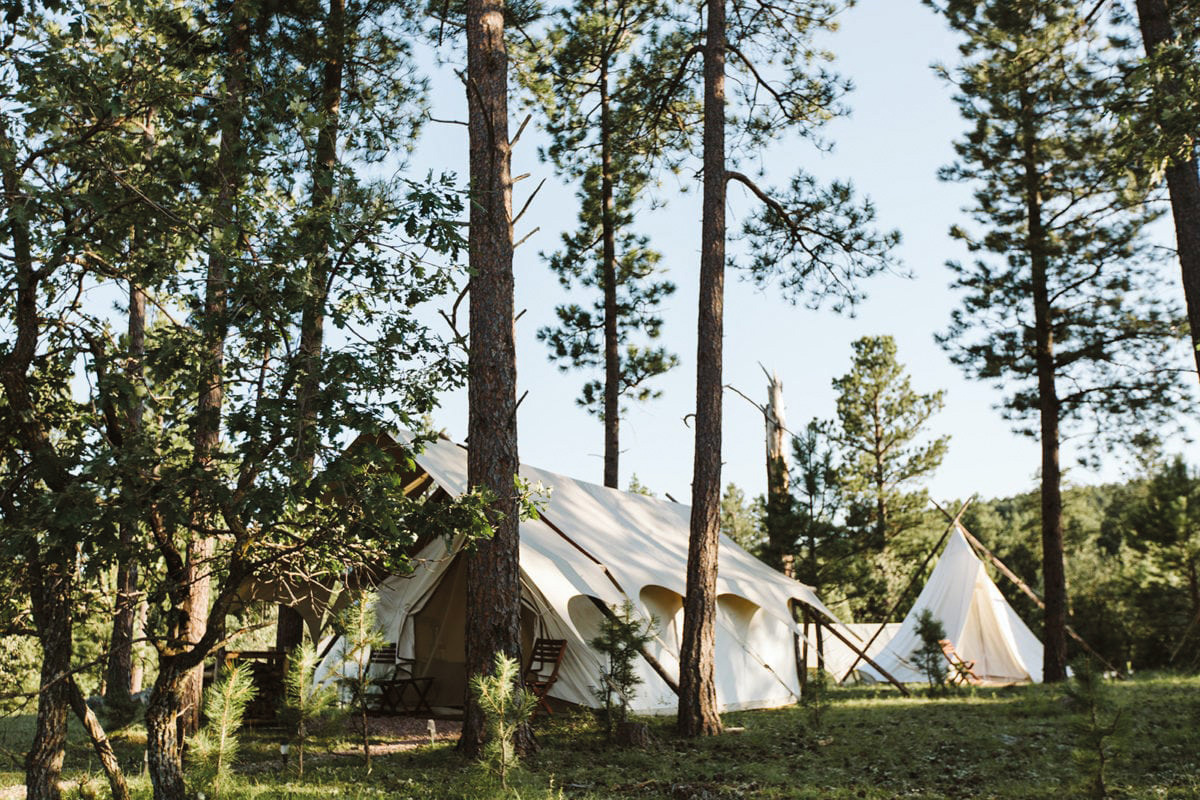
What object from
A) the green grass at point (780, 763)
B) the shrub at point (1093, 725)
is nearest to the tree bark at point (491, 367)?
the green grass at point (780, 763)

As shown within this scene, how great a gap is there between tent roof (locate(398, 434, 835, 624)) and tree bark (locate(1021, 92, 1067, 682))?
3.18 m

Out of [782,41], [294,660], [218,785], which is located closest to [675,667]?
[294,660]

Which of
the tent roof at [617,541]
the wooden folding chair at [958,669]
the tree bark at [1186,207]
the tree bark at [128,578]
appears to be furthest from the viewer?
the wooden folding chair at [958,669]

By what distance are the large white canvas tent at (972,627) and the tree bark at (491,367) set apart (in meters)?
10.5

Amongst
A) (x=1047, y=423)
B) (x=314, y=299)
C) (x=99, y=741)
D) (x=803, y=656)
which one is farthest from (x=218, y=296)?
(x=1047, y=423)

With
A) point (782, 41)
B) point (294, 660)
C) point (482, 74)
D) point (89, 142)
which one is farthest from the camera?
point (782, 41)

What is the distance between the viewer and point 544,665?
9.35 metres

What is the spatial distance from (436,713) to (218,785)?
5.08 m

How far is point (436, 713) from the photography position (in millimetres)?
9648

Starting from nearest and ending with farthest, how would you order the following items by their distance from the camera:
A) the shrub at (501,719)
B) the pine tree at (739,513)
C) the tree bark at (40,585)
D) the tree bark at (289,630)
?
the tree bark at (40,585) → the shrub at (501,719) → the tree bark at (289,630) → the pine tree at (739,513)

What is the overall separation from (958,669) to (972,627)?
2.60 meters

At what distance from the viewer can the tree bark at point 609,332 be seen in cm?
1402

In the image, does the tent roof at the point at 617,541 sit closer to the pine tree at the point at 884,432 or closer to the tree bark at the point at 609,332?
the tree bark at the point at 609,332

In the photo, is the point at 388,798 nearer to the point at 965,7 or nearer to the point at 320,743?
the point at 320,743
